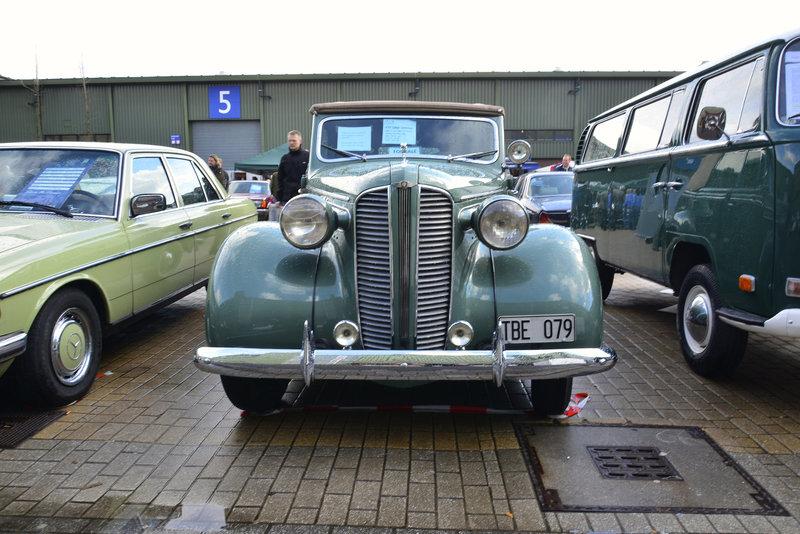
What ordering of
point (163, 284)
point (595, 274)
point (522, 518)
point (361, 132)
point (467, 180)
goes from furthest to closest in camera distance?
point (163, 284)
point (361, 132)
point (467, 180)
point (595, 274)
point (522, 518)

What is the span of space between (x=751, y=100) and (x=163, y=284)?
4685 mm

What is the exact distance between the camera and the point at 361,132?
4.71 metres

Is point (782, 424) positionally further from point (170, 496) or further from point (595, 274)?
point (170, 496)

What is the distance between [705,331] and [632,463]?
166cm

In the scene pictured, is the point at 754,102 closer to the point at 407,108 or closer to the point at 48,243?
the point at 407,108

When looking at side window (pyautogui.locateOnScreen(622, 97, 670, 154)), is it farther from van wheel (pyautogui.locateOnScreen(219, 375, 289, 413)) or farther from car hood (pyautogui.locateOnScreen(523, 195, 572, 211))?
car hood (pyautogui.locateOnScreen(523, 195, 572, 211))

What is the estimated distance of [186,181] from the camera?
18.9 ft

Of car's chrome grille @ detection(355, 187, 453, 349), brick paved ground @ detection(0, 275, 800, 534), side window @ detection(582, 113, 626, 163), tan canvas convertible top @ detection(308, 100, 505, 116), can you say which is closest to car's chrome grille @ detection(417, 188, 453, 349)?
car's chrome grille @ detection(355, 187, 453, 349)

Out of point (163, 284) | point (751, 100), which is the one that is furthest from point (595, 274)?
point (163, 284)

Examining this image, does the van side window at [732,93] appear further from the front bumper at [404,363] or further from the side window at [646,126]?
the front bumper at [404,363]

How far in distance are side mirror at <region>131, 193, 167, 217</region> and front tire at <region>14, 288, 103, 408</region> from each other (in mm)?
855

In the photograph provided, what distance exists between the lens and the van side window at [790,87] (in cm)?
344

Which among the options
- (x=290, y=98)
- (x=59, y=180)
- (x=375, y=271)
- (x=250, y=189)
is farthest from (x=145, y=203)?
(x=290, y=98)

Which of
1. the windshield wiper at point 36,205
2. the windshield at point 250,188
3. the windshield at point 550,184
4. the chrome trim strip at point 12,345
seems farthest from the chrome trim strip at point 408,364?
the windshield at point 250,188
